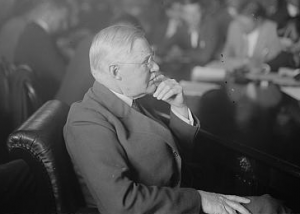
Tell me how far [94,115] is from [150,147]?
0.61 feet

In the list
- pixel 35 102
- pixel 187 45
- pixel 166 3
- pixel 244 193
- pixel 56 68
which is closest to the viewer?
pixel 244 193

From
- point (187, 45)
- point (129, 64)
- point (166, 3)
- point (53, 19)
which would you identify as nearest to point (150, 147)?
point (129, 64)

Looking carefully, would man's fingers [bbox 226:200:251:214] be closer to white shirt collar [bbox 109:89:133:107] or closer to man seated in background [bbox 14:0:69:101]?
white shirt collar [bbox 109:89:133:107]

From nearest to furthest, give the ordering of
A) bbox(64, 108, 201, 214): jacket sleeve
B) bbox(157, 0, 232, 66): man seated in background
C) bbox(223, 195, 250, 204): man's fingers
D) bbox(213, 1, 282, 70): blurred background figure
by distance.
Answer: bbox(64, 108, 201, 214): jacket sleeve
bbox(223, 195, 250, 204): man's fingers
bbox(213, 1, 282, 70): blurred background figure
bbox(157, 0, 232, 66): man seated in background

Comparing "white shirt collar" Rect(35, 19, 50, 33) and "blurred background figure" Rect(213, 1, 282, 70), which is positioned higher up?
"white shirt collar" Rect(35, 19, 50, 33)

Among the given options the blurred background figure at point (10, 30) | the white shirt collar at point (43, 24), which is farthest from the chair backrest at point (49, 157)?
the white shirt collar at point (43, 24)

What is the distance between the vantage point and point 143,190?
0.82m

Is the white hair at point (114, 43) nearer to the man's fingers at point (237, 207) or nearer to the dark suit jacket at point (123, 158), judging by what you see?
the dark suit jacket at point (123, 158)

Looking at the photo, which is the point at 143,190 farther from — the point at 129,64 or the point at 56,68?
the point at 56,68

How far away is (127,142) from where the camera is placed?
86 cm

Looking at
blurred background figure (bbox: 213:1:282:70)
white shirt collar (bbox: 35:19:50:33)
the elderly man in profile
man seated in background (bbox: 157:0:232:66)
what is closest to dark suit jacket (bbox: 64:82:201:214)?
the elderly man in profile

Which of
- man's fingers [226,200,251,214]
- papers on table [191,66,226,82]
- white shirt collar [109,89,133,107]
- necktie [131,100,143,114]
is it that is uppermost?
white shirt collar [109,89,133,107]

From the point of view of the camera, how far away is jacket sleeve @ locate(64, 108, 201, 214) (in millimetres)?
786

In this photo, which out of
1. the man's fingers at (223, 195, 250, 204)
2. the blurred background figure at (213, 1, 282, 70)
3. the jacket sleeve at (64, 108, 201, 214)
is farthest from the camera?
the blurred background figure at (213, 1, 282, 70)
